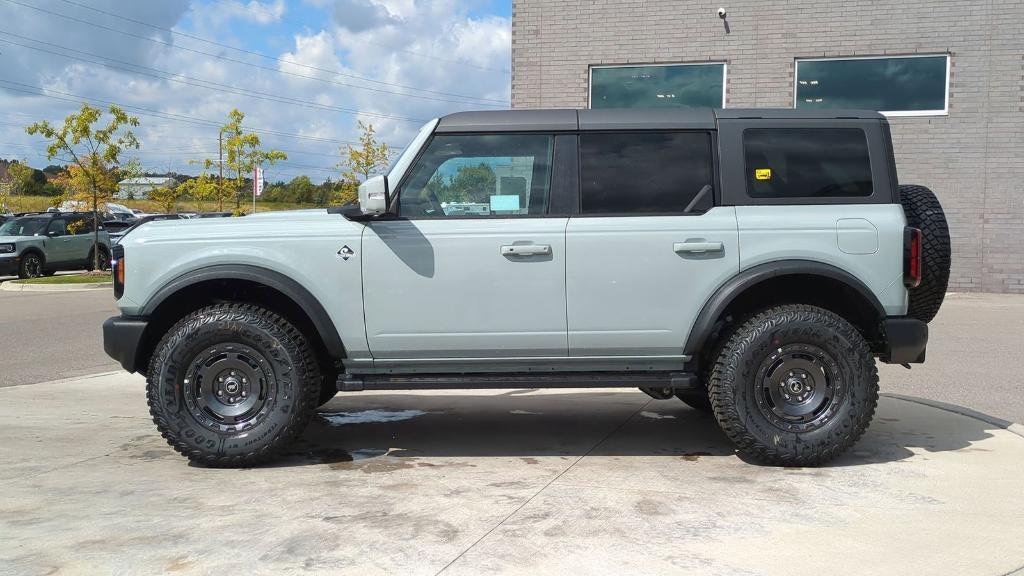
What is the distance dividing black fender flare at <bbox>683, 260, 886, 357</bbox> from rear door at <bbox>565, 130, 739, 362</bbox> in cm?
5

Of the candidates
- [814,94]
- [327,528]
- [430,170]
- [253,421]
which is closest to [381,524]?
[327,528]

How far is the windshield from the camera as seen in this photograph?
24.5 metres

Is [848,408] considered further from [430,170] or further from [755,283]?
[430,170]

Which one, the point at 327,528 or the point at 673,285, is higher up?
the point at 673,285

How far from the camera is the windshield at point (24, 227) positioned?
966 inches

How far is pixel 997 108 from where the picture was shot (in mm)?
16734

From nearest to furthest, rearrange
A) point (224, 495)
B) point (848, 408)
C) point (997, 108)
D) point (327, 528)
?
point (327, 528) < point (224, 495) < point (848, 408) < point (997, 108)

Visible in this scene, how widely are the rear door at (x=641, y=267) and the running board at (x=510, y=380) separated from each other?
0.42ft

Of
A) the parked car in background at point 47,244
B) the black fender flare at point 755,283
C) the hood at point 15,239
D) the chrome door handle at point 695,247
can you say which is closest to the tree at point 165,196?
the parked car in background at point 47,244

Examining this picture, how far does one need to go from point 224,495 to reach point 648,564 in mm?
2289

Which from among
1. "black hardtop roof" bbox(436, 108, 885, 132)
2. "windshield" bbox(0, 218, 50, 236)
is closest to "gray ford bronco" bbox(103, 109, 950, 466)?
"black hardtop roof" bbox(436, 108, 885, 132)

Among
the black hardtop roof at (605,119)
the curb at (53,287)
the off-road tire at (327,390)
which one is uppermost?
the black hardtop roof at (605,119)

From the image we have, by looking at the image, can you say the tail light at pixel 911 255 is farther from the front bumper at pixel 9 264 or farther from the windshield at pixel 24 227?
the windshield at pixel 24 227

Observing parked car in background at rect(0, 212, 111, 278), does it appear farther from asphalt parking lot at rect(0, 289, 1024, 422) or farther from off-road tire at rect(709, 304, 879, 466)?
off-road tire at rect(709, 304, 879, 466)
